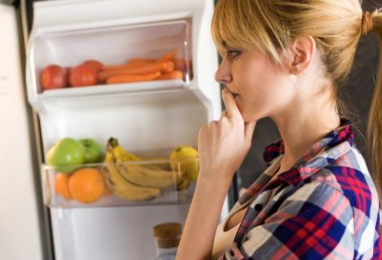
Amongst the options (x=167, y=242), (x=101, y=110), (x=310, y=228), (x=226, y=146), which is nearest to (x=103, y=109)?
(x=101, y=110)

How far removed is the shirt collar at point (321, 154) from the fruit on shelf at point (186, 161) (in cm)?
53

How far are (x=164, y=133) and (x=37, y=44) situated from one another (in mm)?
494

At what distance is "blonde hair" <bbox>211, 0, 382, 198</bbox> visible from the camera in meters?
0.69

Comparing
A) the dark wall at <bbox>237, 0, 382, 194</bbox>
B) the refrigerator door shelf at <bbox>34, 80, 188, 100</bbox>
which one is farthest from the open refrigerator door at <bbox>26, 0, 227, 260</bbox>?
the dark wall at <bbox>237, 0, 382, 194</bbox>

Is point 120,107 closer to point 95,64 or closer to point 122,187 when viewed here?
point 95,64

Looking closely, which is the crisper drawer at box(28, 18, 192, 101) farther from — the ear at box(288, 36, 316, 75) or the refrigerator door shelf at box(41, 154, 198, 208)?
the ear at box(288, 36, 316, 75)

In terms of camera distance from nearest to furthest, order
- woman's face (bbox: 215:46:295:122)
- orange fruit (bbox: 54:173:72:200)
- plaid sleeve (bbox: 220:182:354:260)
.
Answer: plaid sleeve (bbox: 220:182:354:260) < woman's face (bbox: 215:46:295:122) < orange fruit (bbox: 54:173:72:200)

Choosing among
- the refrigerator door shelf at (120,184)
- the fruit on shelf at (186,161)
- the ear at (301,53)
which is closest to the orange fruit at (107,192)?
the refrigerator door shelf at (120,184)

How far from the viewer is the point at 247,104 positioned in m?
0.77

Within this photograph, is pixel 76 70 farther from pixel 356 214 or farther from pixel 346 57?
pixel 356 214

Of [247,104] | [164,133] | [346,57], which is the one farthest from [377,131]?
[164,133]

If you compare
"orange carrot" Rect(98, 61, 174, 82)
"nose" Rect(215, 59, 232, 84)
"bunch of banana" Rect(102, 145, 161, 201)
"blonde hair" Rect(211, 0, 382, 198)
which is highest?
"blonde hair" Rect(211, 0, 382, 198)

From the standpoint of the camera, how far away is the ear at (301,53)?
2.27ft

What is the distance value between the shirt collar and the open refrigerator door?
1.65 ft
